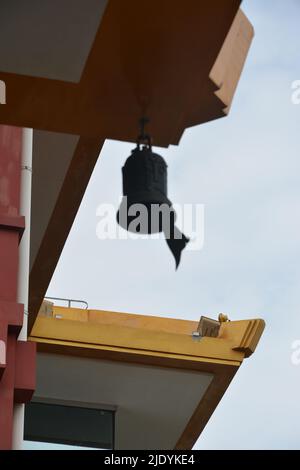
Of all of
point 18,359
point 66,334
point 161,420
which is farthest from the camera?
point 161,420

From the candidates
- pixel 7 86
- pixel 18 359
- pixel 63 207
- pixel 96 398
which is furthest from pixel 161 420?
pixel 7 86

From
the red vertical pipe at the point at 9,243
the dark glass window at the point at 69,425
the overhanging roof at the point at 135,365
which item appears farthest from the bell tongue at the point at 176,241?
the dark glass window at the point at 69,425

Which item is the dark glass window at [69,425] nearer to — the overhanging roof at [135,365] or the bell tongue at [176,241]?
the overhanging roof at [135,365]

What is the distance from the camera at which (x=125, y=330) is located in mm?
14398

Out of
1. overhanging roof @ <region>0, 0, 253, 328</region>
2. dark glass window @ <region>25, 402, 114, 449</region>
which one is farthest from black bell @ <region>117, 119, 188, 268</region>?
dark glass window @ <region>25, 402, 114, 449</region>

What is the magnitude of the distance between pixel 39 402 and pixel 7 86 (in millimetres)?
8900

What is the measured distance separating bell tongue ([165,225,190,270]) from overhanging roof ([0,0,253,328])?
1.06 metres

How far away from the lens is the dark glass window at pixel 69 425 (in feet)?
46.4

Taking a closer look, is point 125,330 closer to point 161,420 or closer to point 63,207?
point 161,420

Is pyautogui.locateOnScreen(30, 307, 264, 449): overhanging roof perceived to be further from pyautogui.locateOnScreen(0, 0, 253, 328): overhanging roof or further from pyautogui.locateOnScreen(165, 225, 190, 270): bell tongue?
pyautogui.locateOnScreen(165, 225, 190, 270): bell tongue

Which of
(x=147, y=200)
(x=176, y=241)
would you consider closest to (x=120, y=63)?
(x=147, y=200)

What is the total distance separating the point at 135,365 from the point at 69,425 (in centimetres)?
116

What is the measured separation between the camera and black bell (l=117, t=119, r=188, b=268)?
17.0ft

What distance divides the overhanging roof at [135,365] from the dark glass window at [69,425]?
0.13 meters
